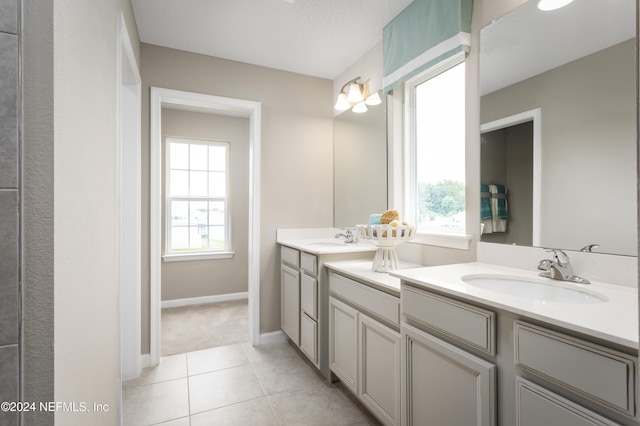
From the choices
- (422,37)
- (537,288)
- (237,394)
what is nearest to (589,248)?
(537,288)

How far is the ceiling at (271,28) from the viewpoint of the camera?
2059mm

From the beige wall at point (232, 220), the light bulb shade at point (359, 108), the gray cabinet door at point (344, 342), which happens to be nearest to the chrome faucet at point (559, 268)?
the gray cabinet door at point (344, 342)

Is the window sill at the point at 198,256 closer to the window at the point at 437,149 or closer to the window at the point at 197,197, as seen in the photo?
the window at the point at 197,197

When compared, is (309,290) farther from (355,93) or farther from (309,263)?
(355,93)

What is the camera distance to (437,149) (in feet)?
6.72

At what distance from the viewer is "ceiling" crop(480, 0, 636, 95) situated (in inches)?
44.5

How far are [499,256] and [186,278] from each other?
3601 mm

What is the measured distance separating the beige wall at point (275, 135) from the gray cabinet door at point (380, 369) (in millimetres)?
1399

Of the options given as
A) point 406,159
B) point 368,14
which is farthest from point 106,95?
point 406,159

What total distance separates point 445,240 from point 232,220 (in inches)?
122

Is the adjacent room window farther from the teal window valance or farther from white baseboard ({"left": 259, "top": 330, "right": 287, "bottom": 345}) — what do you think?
white baseboard ({"left": 259, "top": 330, "right": 287, "bottom": 345})

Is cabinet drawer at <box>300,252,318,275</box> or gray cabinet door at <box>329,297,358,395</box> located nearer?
gray cabinet door at <box>329,297,358,395</box>

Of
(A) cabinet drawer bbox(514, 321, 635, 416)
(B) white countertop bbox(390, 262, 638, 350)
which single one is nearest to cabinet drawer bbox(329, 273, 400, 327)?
(B) white countertop bbox(390, 262, 638, 350)

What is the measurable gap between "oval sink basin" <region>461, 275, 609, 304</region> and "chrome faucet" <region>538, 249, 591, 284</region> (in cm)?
3
